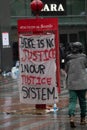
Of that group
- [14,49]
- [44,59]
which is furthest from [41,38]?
[14,49]

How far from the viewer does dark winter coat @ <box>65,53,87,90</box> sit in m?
10.9

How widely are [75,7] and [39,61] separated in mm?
26185

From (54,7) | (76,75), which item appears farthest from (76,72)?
(54,7)

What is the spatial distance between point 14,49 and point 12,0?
3.47 metres

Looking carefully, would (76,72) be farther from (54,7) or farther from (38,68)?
(54,7)

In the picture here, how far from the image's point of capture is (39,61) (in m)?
13.1

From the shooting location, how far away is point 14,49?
35.9 m

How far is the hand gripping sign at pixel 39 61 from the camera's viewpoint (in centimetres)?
1312

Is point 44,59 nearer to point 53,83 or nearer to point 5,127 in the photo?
point 53,83

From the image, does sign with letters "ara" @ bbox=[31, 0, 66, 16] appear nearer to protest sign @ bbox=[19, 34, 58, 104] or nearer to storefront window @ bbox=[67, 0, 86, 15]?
storefront window @ bbox=[67, 0, 86, 15]

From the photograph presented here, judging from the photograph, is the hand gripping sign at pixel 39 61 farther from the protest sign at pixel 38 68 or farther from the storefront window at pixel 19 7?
the storefront window at pixel 19 7

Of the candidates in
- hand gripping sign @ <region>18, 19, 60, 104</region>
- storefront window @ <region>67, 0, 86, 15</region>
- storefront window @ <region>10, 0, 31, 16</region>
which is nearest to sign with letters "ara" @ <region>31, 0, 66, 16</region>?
storefront window @ <region>67, 0, 86, 15</region>

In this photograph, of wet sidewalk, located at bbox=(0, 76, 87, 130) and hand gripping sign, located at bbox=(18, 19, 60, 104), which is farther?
hand gripping sign, located at bbox=(18, 19, 60, 104)

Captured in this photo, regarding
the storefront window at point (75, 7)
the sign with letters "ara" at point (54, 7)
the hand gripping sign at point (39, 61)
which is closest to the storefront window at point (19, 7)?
the sign with letters "ara" at point (54, 7)
